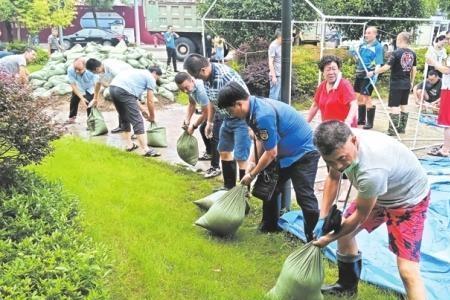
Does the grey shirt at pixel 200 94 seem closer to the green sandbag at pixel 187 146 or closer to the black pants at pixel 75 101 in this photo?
the green sandbag at pixel 187 146

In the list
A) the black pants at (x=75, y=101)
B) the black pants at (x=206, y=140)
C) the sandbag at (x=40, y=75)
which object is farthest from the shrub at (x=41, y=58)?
the black pants at (x=206, y=140)

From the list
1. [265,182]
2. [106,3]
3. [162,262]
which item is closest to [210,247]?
[162,262]

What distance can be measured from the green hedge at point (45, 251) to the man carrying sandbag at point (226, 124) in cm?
167

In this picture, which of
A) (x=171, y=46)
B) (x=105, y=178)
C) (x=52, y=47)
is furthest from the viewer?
(x=52, y=47)

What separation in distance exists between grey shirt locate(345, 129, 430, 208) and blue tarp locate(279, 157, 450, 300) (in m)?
0.94

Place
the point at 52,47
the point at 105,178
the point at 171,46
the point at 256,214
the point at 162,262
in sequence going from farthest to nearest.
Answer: the point at 52,47 < the point at 171,46 < the point at 105,178 < the point at 256,214 < the point at 162,262

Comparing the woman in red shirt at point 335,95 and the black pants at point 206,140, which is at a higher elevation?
the woman in red shirt at point 335,95

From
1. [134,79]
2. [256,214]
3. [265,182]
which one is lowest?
[256,214]

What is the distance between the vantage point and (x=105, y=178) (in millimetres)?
5465

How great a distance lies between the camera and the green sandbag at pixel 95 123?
7.73 m

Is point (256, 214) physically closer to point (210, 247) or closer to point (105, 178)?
point (210, 247)

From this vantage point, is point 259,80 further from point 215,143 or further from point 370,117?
point 215,143

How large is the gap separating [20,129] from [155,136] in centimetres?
324

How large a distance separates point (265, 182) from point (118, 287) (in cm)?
137
